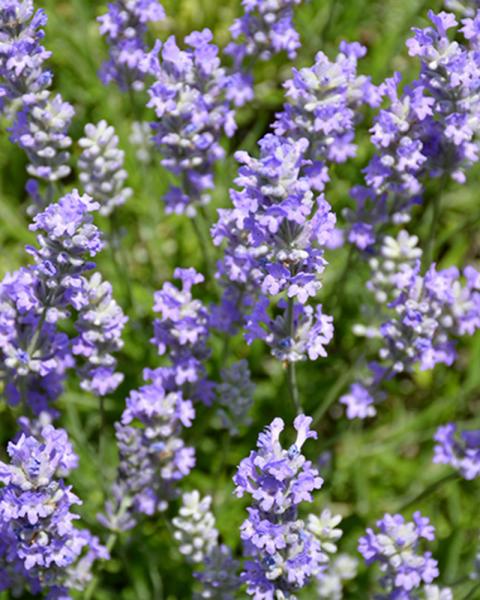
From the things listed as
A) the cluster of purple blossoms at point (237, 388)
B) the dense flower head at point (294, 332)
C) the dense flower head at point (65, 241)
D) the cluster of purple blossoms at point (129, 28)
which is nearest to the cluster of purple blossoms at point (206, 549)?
the cluster of purple blossoms at point (237, 388)

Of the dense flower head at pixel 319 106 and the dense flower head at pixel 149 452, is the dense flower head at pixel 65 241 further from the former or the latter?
the dense flower head at pixel 319 106

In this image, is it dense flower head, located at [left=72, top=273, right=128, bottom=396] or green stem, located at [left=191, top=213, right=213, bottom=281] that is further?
green stem, located at [left=191, top=213, right=213, bottom=281]

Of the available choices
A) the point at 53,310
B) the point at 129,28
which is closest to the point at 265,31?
the point at 129,28

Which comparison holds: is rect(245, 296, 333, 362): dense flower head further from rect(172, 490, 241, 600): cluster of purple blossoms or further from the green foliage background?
the green foliage background

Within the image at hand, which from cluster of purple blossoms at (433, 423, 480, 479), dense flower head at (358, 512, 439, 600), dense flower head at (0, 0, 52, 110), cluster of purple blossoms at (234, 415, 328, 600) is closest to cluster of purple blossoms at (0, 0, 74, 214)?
dense flower head at (0, 0, 52, 110)

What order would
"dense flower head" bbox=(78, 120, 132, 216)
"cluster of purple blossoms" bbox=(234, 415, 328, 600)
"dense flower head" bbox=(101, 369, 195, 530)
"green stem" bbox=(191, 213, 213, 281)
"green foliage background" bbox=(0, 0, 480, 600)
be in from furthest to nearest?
"green foliage background" bbox=(0, 0, 480, 600)
"green stem" bbox=(191, 213, 213, 281)
"dense flower head" bbox=(78, 120, 132, 216)
"dense flower head" bbox=(101, 369, 195, 530)
"cluster of purple blossoms" bbox=(234, 415, 328, 600)

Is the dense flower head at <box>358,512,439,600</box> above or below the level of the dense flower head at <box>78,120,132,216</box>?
below

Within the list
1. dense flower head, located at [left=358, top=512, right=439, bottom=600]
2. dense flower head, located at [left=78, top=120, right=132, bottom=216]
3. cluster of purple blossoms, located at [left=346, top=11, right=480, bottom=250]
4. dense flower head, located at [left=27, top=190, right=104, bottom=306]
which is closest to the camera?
dense flower head, located at [left=27, top=190, right=104, bottom=306]
